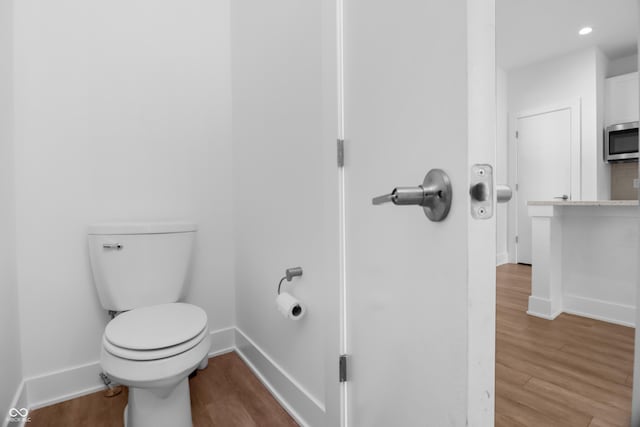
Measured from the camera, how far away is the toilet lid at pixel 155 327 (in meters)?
0.90

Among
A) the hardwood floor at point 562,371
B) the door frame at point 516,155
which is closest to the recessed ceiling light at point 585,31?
the door frame at point 516,155

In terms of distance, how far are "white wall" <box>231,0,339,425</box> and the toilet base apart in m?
0.40

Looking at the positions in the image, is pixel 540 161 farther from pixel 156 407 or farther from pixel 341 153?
pixel 156 407

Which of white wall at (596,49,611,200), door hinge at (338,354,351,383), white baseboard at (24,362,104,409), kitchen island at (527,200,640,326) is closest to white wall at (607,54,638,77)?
white wall at (596,49,611,200)

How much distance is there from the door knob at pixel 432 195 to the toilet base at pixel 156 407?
1045mm

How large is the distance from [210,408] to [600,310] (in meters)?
2.55

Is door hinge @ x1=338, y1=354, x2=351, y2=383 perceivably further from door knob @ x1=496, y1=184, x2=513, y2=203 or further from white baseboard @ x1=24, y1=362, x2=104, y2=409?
white baseboard @ x1=24, y1=362, x2=104, y2=409

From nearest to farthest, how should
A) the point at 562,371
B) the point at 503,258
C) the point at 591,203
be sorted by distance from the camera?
the point at 562,371 < the point at 591,203 < the point at 503,258

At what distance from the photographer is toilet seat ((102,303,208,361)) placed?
882 mm

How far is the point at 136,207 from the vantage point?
1.44m

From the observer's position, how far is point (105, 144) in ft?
4.54

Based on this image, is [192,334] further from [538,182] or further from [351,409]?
[538,182]

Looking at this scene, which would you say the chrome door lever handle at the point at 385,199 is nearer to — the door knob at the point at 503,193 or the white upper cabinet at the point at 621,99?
the door knob at the point at 503,193

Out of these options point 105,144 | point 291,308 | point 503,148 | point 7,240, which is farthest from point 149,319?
point 503,148
